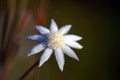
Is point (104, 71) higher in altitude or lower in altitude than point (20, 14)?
lower

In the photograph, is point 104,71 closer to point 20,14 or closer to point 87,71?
point 87,71

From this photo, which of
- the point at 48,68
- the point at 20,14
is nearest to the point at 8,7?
the point at 20,14

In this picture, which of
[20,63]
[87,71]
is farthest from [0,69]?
[87,71]

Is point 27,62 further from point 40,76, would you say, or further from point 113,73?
point 113,73

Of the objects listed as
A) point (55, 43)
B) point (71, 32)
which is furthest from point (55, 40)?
point (71, 32)
